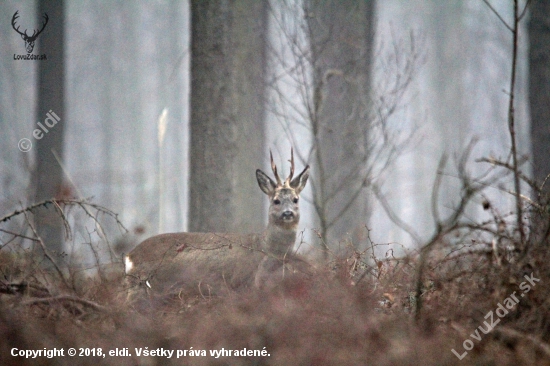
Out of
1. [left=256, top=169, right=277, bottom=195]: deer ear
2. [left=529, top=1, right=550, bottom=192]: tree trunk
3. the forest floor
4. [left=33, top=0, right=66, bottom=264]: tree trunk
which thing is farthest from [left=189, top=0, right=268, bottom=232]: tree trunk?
[left=529, top=1, right=550, bottom=192]: tree trunk

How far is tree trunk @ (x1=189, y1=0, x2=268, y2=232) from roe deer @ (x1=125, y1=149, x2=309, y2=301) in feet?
4.12

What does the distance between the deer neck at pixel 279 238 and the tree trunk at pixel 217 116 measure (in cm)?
122

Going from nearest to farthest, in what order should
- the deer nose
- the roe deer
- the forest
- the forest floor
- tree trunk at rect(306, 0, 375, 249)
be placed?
the forest floor, the forest, the roe deer, the deer nose, tree trunk at rect(306, 0, 375, 249)

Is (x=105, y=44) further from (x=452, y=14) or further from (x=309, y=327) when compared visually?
(x=309, y=327)

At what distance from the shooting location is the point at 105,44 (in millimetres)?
29766

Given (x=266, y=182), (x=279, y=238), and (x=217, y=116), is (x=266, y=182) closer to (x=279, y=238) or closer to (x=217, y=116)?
(x=279, y=238)

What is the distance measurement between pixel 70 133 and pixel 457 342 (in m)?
28.9

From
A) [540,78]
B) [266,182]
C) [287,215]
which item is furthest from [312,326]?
[540,78]

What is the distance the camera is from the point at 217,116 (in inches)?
294

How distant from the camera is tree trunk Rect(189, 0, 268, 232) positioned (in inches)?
291

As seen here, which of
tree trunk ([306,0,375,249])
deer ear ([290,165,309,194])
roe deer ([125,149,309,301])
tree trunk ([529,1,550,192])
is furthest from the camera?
tree trunk ([529,1,550,192])

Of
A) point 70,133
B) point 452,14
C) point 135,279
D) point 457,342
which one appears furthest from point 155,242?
point 452,14

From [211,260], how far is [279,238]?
36.1 inches

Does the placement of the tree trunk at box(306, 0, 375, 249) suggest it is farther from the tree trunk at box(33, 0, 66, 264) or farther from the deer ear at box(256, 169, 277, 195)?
the tree trunk at box(33, 0, 66, 264)
